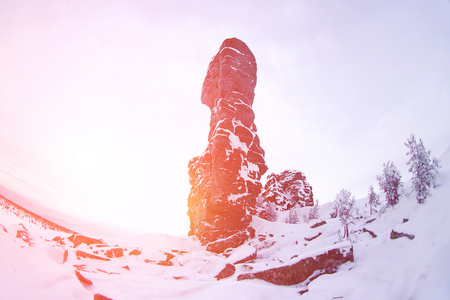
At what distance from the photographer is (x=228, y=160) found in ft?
164

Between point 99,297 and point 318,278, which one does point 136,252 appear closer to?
point 99,297

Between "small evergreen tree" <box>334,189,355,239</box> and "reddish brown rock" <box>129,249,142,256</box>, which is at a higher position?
"small evergreen tree" <box>334,189,355,239</box>

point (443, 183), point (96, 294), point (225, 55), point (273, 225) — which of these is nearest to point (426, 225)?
point (443, 183)

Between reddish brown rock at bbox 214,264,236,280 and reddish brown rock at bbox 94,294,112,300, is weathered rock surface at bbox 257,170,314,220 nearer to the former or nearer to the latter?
reddish brown rock at bbox 214,264,236,280

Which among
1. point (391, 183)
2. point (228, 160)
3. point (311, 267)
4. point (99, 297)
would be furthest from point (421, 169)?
point (228, 160)

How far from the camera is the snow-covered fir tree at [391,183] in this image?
23.7m

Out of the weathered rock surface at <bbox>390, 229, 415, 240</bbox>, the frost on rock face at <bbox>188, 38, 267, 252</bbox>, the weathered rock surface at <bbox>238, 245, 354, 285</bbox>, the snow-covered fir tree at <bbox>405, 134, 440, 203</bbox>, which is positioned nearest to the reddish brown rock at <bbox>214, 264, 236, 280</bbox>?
the weathered rock surface at <bbox>238, 245, 354, 285</bbox>

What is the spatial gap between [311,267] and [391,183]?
1816cm

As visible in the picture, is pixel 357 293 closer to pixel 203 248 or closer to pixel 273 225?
pixel 273 225

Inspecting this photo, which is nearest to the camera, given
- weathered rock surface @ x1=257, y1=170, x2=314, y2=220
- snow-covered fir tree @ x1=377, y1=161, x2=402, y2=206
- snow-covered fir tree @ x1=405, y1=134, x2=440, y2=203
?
snow-covered fir tree @ x1=405, y1=134, x2=440, y2=203

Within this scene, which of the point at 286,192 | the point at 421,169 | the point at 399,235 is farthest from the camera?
the point at 286,192

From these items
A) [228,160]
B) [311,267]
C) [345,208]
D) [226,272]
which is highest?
[228,160]

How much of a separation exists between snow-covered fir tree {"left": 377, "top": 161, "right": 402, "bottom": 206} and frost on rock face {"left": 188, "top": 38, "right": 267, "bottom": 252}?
26550 mm

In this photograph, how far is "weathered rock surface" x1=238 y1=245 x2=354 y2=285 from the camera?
41.6ft
